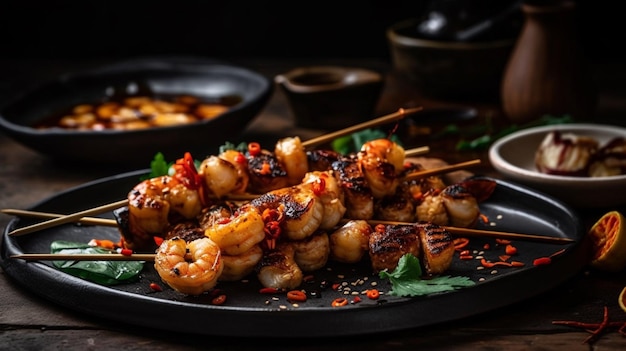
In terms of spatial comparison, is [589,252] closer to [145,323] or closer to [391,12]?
[145,323]

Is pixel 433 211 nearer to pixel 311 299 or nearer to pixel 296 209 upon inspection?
pixel 296 209

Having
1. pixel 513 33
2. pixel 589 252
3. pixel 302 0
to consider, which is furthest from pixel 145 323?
pixel 302 0

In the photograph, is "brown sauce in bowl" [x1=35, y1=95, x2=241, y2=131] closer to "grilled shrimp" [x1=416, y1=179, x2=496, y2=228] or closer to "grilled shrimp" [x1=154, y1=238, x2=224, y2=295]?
"grilled shrimp" [x1=416, y1=179, x2=496, y2=228]

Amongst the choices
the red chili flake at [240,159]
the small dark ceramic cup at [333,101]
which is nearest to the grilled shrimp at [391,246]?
the red chili flake at [240,159]

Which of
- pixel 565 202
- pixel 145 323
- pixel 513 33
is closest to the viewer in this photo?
pixel 145 323

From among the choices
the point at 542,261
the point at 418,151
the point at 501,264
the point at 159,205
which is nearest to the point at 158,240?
the point at 159,205

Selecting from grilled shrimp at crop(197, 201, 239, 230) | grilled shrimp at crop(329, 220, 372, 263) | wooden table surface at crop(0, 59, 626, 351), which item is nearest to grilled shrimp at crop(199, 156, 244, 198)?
grilled shrimp at crop(197, 201, 239, 230)

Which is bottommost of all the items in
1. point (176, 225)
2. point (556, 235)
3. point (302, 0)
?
point (556, 235)

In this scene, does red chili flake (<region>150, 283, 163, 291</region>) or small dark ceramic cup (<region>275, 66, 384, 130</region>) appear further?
small dark ceramic cup (<region>275, 66, 384, 130</region>)
